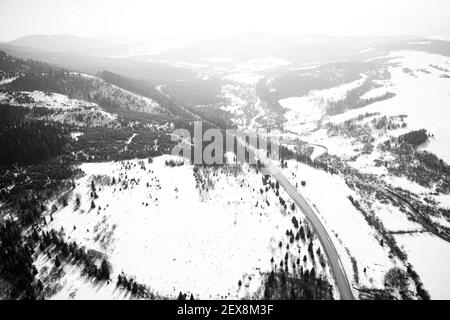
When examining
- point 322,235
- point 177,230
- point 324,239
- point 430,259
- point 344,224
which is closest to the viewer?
point 177,230

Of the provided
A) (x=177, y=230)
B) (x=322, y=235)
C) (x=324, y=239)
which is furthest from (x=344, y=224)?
→ (x=177, y=230)

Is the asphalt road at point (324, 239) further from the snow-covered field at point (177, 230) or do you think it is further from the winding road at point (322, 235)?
the snow-covered field at point (177, 230)

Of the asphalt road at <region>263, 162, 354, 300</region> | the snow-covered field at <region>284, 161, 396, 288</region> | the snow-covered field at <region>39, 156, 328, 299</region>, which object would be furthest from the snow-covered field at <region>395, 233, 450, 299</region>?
the snow-covered field at <region>39, 156, 328, 299</region>

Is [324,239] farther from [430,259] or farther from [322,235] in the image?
[430,259]

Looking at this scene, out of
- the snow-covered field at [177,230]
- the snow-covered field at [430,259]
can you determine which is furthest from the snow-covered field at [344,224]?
the snow-covered field at [177,230]

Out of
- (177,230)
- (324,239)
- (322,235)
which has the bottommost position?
(324,239)

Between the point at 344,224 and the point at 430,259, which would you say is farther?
the point at 344,224

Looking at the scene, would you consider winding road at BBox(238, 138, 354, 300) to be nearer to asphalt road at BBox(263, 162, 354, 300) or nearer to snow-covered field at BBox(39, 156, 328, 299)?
asphalt road at BBox(263, 162, 354, 300)
